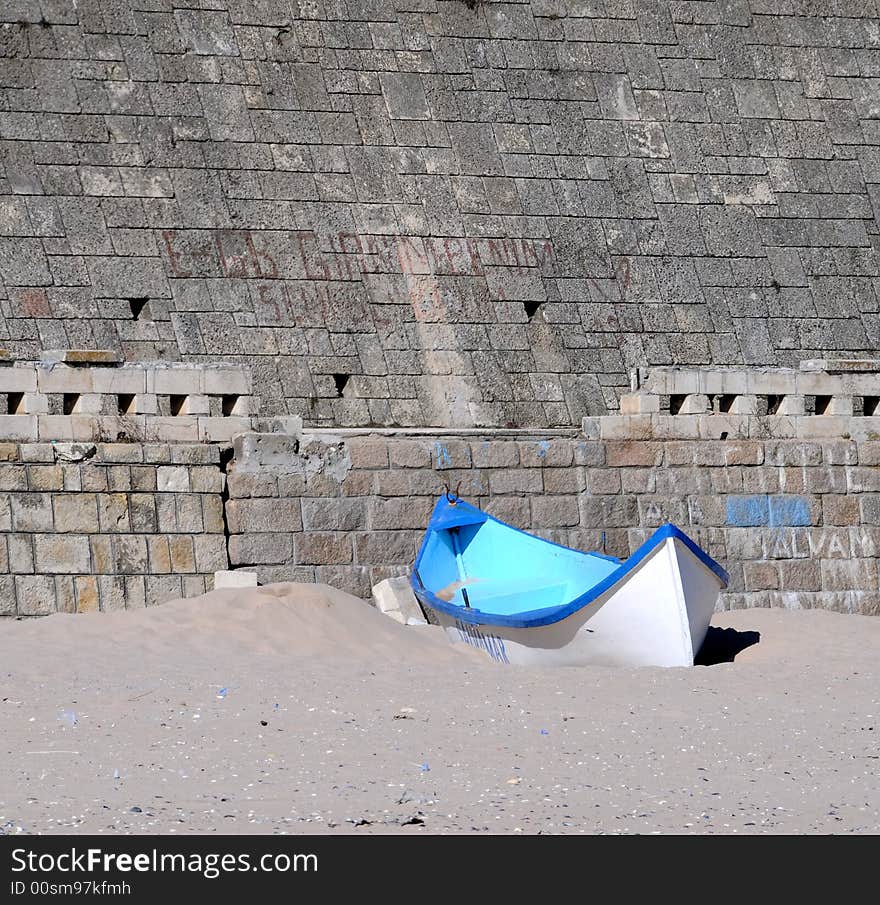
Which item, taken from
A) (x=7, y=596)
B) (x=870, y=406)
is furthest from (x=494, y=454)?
(x=7, y=596)

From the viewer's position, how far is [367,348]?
55.2 ft

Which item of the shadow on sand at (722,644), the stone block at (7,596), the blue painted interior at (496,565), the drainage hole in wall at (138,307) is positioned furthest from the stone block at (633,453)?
the drainage hole in wall at (138,307)

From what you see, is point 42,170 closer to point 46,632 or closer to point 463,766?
point 46,632

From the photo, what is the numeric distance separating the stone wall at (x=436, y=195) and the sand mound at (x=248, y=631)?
16.4 ft

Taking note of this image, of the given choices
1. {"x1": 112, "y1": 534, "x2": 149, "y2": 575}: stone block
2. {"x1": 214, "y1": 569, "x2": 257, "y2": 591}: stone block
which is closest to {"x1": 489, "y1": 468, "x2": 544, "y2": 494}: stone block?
{"x1": 214, "y1": 569, "x2": 257, "y2": 591}: stone block

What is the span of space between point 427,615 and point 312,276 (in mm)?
5547

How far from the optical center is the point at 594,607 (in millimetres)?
10867

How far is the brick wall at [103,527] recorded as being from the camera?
38.2ft

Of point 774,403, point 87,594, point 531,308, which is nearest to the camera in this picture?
point 87,594

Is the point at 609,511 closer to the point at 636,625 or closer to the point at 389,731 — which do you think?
the point at 636,625

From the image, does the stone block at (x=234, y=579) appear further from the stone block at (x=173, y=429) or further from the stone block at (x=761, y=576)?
the stone block at (x=761, y=576)

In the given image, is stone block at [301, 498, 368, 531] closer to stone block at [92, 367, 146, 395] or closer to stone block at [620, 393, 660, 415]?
stone block at [92, 367, 146, 395]

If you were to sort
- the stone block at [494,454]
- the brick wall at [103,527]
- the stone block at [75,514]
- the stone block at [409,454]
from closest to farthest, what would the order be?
the brick wall at [103,527] → the stone block at [75,514] → the stone block at [409,454] → the stone block at [494,454]

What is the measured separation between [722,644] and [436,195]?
6.97m
